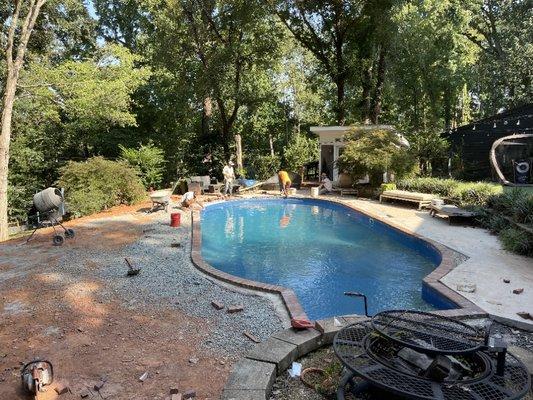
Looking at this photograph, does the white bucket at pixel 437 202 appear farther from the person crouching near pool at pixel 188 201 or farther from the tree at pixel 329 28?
the tree at pixel 329 28

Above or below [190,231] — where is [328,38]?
above

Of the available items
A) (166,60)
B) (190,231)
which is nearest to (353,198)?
(190,231)

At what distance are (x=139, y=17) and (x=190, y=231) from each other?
60.4ft

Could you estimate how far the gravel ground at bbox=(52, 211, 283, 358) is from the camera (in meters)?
4.24

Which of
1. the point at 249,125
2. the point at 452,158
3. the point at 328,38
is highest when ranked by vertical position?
the point at 328,38

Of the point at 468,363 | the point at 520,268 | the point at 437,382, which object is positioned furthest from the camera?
the point at 520,268

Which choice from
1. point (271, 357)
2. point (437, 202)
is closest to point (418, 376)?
point (271, 357)

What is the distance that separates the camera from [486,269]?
6.16 m

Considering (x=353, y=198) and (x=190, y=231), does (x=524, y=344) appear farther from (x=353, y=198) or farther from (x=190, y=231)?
(x=353, y=198)

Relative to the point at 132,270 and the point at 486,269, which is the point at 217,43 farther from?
the point at 486,269

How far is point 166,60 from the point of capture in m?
17.9

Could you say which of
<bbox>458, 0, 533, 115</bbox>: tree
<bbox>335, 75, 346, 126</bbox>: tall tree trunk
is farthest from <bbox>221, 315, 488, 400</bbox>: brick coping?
<bbox>458, 0, 533, 115</bbox>: tree

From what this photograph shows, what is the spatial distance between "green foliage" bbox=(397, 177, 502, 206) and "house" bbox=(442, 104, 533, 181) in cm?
172

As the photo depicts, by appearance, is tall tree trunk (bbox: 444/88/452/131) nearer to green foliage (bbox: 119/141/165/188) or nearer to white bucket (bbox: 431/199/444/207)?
white bucket (bbox: 431/199/444/207)
